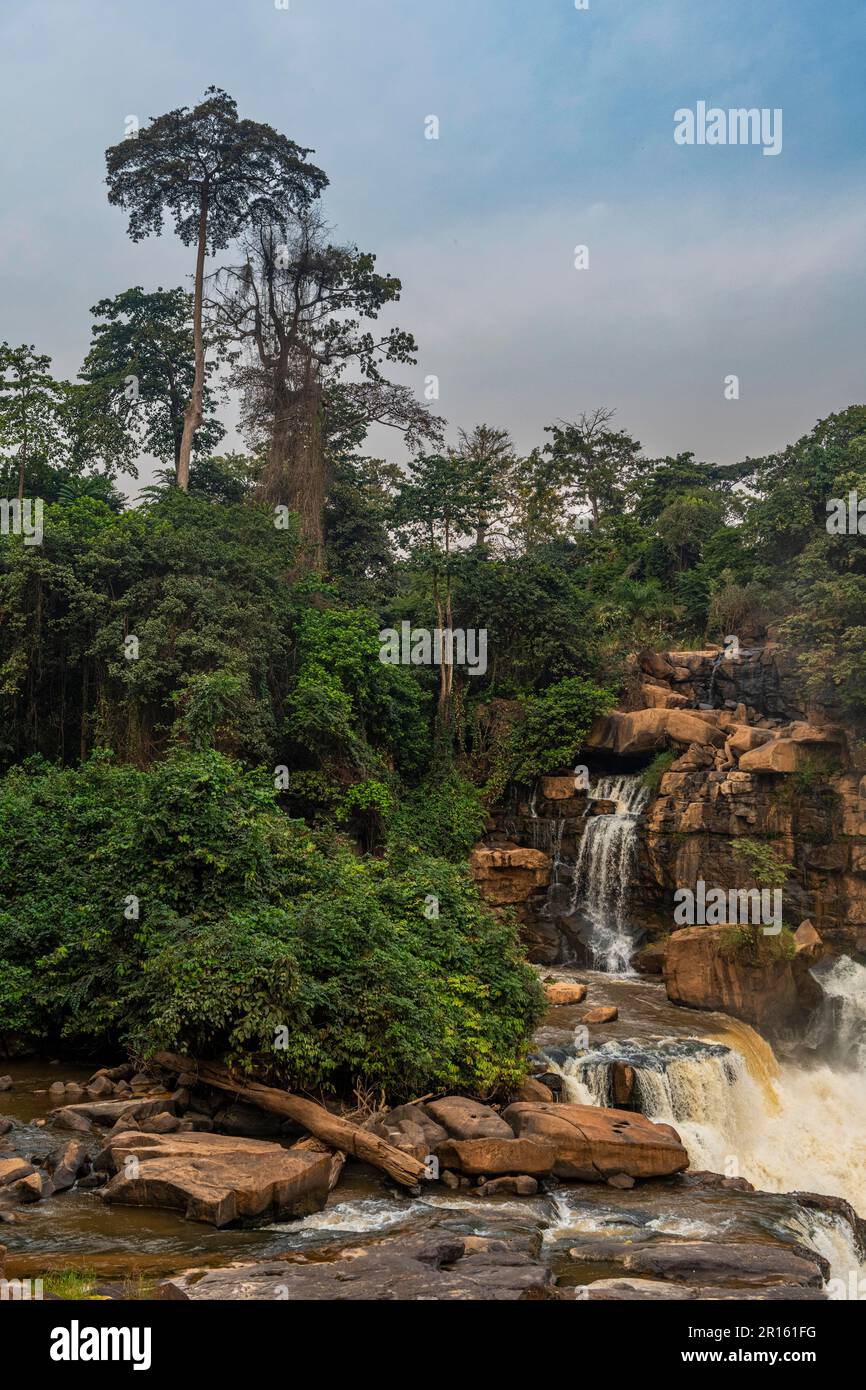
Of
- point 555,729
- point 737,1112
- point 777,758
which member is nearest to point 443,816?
point 555,729

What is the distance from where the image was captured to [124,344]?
31.2 meters

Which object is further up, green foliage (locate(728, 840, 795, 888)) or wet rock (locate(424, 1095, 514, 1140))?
green foliage (locate(728, 840, 795, 888))

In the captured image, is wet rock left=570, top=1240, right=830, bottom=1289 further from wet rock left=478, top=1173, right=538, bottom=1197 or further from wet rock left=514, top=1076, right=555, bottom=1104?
wet rock left=514, top=1076, right=555, bottom=1104

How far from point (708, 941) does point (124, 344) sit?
25.7 m

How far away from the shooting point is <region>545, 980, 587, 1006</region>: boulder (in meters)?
17.2

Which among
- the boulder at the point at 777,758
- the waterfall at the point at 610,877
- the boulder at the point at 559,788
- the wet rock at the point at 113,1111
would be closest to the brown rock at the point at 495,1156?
the wet rock at the point at 113,1111

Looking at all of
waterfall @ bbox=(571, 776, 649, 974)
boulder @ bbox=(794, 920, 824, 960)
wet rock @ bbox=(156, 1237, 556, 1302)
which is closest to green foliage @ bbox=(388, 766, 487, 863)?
waterfall @ bbox=(571, 776, 649, 974)

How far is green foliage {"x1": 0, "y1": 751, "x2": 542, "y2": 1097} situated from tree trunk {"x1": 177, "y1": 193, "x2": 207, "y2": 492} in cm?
1185

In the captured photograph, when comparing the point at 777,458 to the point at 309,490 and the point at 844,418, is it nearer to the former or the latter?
the point at 844,418

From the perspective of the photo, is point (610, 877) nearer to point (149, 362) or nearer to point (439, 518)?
point (439, 518)

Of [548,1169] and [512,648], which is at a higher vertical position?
Answer: [512,648]

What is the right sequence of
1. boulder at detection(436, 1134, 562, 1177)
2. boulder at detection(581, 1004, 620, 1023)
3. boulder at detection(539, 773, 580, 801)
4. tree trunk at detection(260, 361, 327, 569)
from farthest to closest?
tree trunk at detection(260, 361, 327, 569), boulder at detection(539, 773, 580, 801), boulder at detection(581, 1004, 620, 1023), boulder at detection(436, 1134, 562, 1177)

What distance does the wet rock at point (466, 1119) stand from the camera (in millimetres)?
10508

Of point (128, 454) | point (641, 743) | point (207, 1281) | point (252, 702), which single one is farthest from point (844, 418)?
point (207, 1281)
